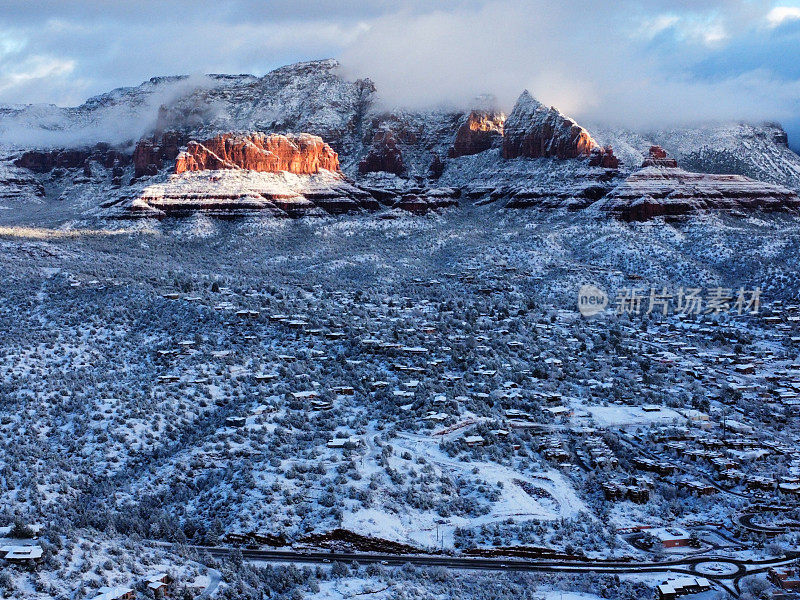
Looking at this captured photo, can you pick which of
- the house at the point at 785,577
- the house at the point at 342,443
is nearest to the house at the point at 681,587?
the house at the point at 785,577

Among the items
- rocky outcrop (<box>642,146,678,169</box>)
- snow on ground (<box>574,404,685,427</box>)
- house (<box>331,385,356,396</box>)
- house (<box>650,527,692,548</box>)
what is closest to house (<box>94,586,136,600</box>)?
house (<box>650,527,692,548</box>)

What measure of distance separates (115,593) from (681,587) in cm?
2284

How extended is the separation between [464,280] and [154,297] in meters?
45.2

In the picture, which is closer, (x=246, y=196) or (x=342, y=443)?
(x=342, y=443)

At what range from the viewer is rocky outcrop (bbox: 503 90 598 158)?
17000cm

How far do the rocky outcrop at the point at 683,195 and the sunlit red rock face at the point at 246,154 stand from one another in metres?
66.7

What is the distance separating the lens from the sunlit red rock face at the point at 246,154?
563ft

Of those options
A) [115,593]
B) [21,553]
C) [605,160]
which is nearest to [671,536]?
[115,593]

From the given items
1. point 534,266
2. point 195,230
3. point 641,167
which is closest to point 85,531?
point 534,266

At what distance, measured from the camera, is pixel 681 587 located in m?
36.3

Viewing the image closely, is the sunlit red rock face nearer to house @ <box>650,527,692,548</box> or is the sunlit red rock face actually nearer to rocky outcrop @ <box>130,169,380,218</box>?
rocky outcrop @ <box>130,169,380,218</box>

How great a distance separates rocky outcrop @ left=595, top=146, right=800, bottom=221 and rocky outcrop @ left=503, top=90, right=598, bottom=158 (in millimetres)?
21758

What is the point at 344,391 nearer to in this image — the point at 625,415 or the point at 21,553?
the point at 625,415

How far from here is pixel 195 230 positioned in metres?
149
